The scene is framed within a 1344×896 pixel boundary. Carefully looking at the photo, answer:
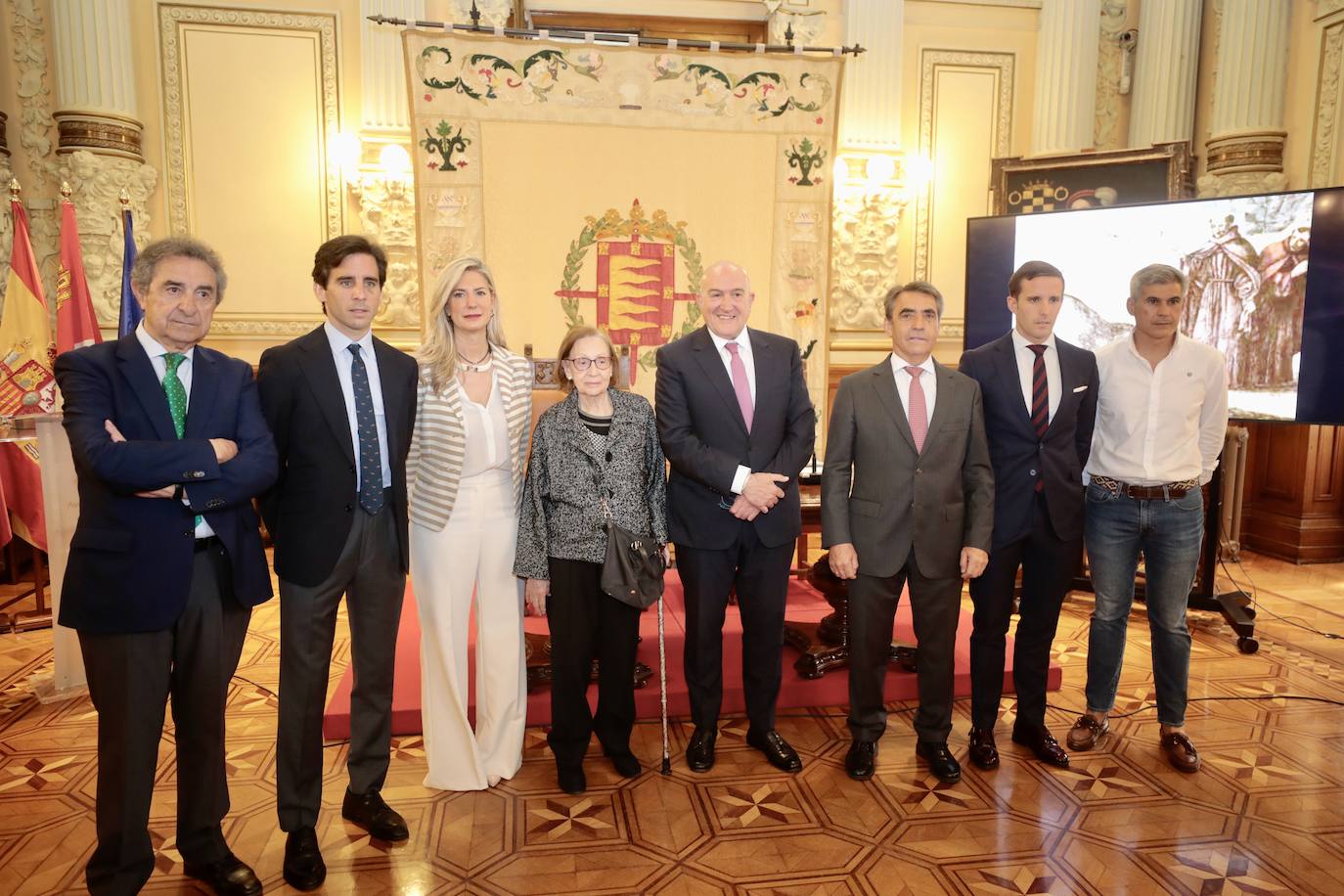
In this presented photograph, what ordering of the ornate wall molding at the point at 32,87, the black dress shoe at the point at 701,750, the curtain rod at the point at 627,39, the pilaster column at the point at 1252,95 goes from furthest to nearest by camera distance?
the pilaster column at the point at 1252,95, the ornate wall molding at the point at 32,87, the curtain rod at the point at 627,39, the black dress shoe at the point at 701,750

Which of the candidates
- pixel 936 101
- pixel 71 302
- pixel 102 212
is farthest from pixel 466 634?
pixel 936 101

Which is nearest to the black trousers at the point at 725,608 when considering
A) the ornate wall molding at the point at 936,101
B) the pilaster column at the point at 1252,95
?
the ornate wall molding at the point at 936,101

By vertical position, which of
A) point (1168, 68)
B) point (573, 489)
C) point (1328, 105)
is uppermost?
point (1168, 68)

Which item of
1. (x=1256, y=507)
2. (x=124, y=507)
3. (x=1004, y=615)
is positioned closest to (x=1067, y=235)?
(x=1256, y=507)

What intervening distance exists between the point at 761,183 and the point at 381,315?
3013 mm

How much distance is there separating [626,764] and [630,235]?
368cm

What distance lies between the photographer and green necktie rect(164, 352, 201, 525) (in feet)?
6.49

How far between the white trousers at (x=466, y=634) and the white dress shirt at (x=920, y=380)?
1312 millimetres

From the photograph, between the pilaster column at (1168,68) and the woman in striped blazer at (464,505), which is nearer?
the woman in striped blazer at (464,505)

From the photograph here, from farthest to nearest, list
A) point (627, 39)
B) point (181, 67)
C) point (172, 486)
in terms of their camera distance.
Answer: point (181, 67), point (627, 39), point (172, 486)

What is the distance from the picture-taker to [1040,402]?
8.96 feet

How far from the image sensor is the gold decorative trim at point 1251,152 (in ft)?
19.1

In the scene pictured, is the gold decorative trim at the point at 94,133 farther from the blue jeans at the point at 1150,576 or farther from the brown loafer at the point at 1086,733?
the brown loafer at the point at 1086,733

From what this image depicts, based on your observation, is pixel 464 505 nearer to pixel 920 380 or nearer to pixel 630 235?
pixel 920 380
